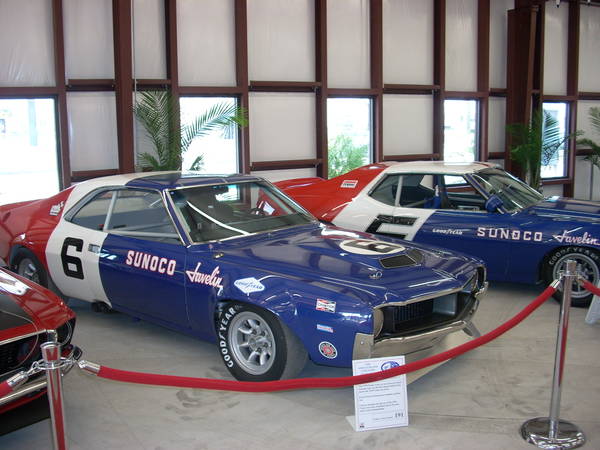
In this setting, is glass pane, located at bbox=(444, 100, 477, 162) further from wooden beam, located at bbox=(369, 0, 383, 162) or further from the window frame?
the window frame

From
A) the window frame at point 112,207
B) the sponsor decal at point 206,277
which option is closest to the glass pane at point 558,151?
the window frame at point 112,207

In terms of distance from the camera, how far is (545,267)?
682 centimetres

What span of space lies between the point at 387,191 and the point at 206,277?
3371mm

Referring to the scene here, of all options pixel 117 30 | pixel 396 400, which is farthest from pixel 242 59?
pixel 396 400

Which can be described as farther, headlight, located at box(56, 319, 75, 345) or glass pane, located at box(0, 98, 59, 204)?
glass pane, located at box(0, 98, 59, 204)

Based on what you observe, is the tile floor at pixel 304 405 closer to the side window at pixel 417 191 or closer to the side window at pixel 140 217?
the side window at pixel 140 217

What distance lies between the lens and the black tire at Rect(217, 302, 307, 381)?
434 centimetres

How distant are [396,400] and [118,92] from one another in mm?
8065

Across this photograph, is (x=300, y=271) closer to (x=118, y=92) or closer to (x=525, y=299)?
(x=525, y=299)

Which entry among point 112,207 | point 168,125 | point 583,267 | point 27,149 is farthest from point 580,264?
point 27,149

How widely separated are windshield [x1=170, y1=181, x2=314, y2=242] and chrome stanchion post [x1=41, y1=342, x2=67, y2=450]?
88.0 inches

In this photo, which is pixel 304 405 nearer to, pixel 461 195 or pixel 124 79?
pixel 461 195

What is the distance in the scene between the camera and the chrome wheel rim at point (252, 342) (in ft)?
14.6

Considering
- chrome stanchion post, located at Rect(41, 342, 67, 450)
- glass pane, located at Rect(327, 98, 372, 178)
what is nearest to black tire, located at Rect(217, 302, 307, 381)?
chrome stanchion post, located at Rect(41, 342, 67, 450)
